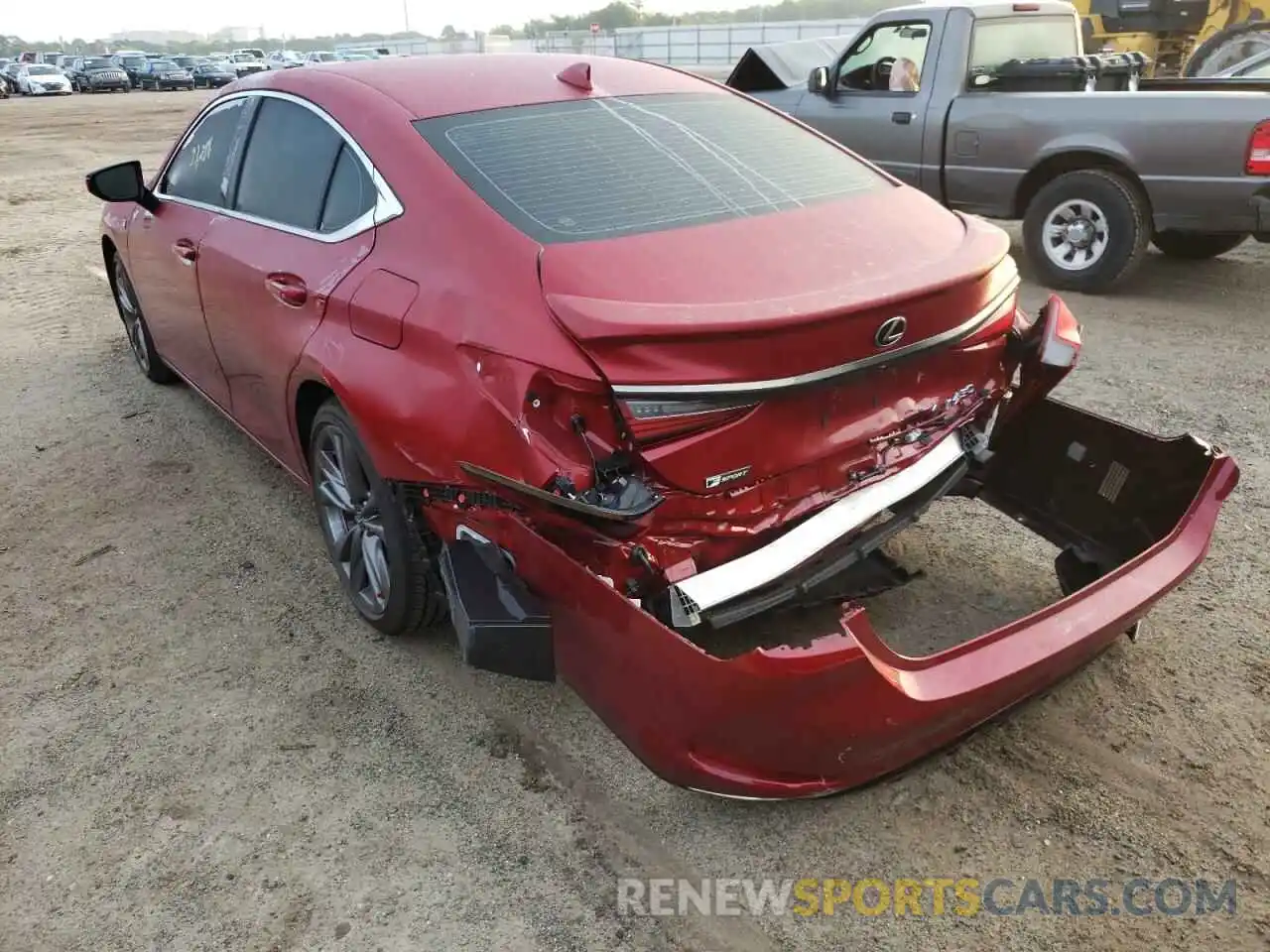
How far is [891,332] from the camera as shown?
2.44 metres

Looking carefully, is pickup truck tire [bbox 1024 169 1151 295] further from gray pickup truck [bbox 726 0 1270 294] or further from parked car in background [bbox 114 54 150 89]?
parked car in background [bbox 114 54 150 89]

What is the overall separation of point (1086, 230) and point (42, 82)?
4226cm

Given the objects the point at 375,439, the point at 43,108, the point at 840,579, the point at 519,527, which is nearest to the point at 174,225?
the point at 375,439

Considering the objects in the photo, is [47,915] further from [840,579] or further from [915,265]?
[915,265]

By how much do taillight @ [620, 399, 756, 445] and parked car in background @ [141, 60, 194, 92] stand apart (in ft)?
153

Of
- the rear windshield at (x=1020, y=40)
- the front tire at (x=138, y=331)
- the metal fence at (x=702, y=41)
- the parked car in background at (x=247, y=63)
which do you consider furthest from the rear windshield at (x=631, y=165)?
the metal fence at (x=702, y=41)

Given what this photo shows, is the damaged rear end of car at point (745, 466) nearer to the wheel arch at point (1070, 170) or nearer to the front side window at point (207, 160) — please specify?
the front side window at point (207, 160)

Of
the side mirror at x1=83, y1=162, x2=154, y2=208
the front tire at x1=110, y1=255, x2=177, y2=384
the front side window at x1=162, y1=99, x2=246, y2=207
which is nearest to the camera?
the front side window at x1=162, y1=99, x2=246, y2=207

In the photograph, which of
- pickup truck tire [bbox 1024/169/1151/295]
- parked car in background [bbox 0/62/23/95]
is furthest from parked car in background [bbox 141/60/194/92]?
pickup truck tire [bbox 1024/169/1151/295]

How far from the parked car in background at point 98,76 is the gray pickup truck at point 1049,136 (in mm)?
41332

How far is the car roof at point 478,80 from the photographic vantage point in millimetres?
3078

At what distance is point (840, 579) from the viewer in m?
3.05

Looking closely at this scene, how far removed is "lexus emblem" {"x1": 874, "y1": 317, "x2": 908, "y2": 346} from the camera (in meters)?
2.41

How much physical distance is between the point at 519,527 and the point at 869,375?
38.4 inches
